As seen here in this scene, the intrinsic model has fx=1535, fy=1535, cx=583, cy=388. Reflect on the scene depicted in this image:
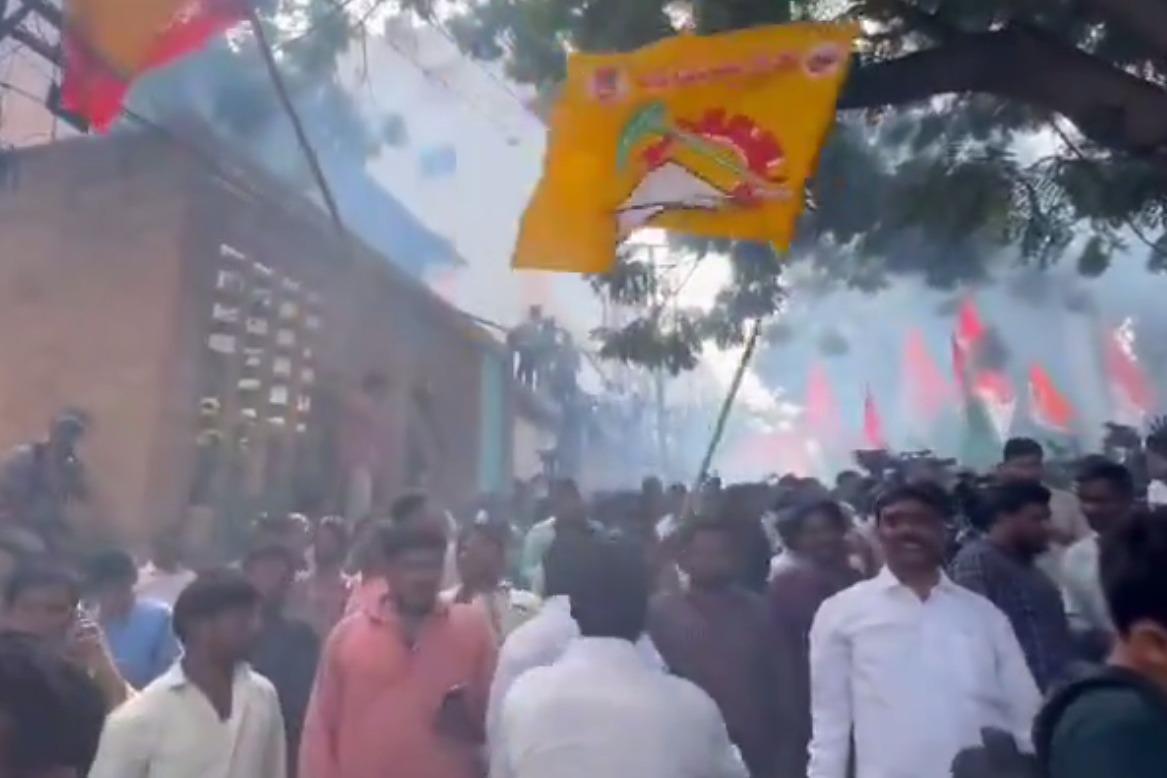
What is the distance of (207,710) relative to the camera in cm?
366

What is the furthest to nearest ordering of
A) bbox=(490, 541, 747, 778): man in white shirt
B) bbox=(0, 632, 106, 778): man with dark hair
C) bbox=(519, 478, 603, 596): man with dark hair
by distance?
bbox=(519, 478, 603, 596): man with dark hair
bbox=(490, 541, 747, 778): man in white shirt
bbox=(0, 632, 106, 778): man with dark hair

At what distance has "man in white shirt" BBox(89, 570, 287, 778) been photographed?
3.53m

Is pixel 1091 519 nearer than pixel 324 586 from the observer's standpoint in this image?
Yes

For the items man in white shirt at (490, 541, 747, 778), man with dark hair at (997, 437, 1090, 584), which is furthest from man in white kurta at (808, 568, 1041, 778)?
man with dark hair at (997, 437, 1090, 584)

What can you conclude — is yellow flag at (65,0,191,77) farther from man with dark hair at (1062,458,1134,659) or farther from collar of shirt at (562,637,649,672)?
collar of shirt at (562,637,649,672)

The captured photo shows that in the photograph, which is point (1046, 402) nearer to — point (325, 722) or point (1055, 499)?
point (1055, 499)

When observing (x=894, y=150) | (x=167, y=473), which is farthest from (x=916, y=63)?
(x=167, y=473)

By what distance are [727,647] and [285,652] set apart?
4.83ft

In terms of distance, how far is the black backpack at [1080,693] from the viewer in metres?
1.99

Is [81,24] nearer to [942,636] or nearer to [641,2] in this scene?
[641,2]

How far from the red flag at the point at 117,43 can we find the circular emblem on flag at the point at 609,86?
3.53 metres

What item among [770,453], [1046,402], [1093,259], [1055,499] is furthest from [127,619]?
[770,453]

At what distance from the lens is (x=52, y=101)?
9211mm

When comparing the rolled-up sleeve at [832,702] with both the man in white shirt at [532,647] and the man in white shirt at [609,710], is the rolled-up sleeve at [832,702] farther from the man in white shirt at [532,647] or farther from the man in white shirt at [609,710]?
the man in white shirt at [609,710]
